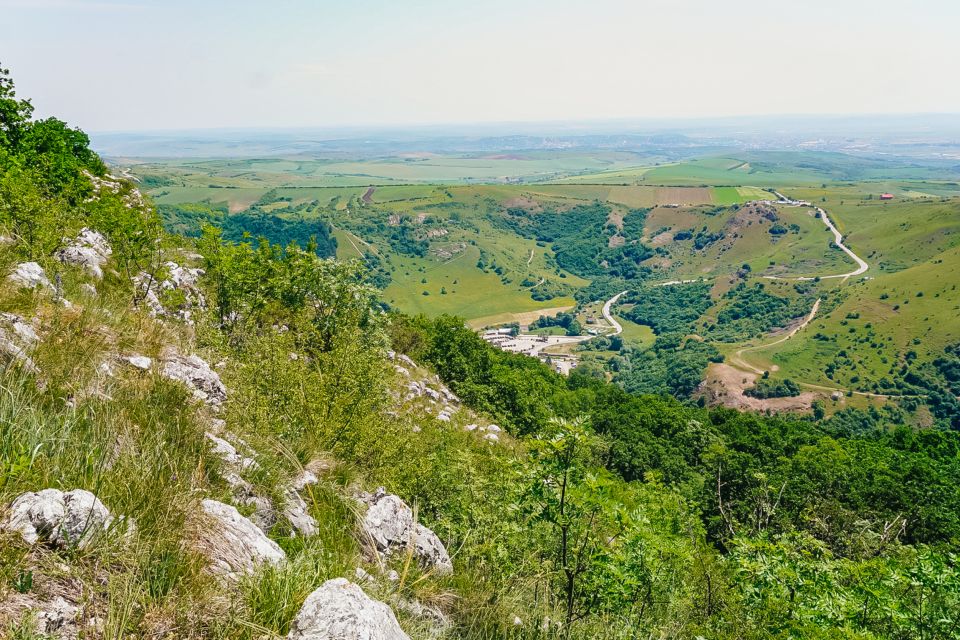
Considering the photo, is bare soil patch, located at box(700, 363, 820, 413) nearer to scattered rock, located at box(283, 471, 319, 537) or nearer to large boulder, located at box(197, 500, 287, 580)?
scattered rock, located at box(283, 471, 319, 537)

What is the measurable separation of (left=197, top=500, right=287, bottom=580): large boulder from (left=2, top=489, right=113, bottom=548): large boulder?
0.84 m

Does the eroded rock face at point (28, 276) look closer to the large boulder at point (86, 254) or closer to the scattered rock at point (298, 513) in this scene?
the scattered rock at point (298, 513)

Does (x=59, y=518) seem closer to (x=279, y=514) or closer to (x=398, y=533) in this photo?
(x=279, y=514)

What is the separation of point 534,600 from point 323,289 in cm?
2153

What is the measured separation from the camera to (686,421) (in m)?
75.8

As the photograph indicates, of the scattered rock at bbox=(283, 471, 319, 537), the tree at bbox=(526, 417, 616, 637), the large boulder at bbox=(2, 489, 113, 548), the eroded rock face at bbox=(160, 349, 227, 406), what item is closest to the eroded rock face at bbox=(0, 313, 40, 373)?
the eroded rock face at bbox=(160, 349, 227, 406)

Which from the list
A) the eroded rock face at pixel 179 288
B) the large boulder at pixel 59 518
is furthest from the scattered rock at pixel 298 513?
the eroded rock face at pixel 179 288

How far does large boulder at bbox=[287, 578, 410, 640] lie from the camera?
13.0ft

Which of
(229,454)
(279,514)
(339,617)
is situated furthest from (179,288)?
(339,617)

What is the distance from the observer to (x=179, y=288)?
919 inches

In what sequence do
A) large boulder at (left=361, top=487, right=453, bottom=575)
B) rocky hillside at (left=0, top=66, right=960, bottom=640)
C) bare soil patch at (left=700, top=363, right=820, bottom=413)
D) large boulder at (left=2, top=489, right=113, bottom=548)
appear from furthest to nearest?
1. bare soil patch at (left=700, top=363, right=820, bottom=413)
2. large boulder at (left=361, top=487, right=453, bottom=575)
3. rocky hillside at (left=0, top=66, right=960, bottom=640)
4. large boulder at (left=2, top=489, right=113, bottom=548)

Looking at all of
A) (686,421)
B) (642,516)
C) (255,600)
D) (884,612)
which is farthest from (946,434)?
(255,600)

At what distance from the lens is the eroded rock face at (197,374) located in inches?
364

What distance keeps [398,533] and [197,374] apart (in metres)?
5.13
